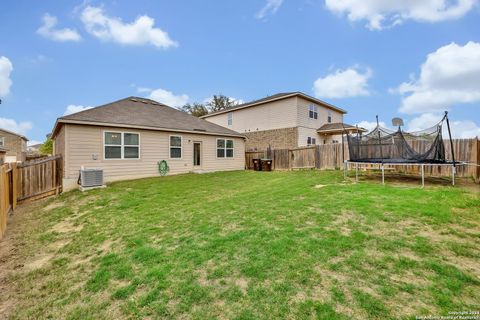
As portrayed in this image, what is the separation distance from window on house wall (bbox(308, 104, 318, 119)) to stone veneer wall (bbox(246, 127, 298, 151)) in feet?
7.80

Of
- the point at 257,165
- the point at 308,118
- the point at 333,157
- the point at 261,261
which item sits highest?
the point at 308,118

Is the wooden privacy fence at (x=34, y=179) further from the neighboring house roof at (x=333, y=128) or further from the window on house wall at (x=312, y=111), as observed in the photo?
the neighboring house roof at (x=333, y=128)

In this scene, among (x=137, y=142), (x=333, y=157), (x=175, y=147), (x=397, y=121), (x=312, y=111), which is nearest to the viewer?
(x=397, y=121)

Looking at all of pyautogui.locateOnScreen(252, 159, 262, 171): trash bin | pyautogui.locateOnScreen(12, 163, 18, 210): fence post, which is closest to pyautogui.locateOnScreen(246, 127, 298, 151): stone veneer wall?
pyautogui.locateOnScreen(252, 159, 262, 171): trash bin

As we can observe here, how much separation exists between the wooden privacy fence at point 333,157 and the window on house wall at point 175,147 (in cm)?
610

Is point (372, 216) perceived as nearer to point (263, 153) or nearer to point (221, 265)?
point (221, 265)

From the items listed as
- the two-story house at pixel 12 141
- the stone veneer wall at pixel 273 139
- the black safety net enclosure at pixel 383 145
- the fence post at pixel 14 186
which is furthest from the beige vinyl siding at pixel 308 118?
the two-story house at pixel 12 141

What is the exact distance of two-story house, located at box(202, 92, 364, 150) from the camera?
59.3ft

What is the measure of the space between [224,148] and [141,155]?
5.39 m

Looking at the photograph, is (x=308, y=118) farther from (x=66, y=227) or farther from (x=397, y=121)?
(x=66, y=227)

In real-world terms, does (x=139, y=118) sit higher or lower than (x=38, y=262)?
higher

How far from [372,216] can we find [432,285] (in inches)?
82.0

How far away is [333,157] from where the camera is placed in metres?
13.8

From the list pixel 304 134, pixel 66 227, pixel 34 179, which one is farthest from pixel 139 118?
pixel 304 134
